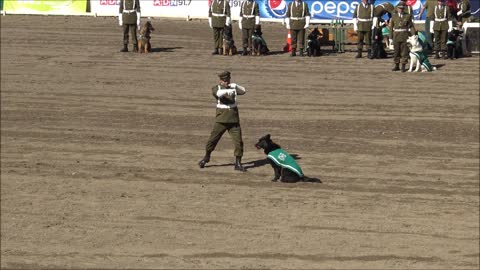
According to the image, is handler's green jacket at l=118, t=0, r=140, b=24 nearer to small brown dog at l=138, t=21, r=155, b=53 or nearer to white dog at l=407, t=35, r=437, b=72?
small brown dog at l=138, t=21, r=155, b=53

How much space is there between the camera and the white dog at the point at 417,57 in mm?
28906

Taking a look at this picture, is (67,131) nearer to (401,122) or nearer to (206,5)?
(401,122)

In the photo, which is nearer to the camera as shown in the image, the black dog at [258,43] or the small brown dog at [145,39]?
the black dog at [258,43]

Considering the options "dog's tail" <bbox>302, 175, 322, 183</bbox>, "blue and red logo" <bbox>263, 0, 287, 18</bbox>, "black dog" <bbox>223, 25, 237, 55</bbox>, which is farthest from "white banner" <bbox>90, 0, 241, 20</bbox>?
"dog's tail" <bbox>302, 175, 322, 183</bbox>

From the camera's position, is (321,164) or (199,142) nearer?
(321,164)

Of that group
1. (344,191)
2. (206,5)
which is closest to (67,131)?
(344,191)

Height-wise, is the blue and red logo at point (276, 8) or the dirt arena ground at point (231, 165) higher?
the blue and red logo at point (276, 8)

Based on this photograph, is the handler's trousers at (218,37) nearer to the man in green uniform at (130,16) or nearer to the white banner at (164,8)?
the man in green uniform at (130,16)

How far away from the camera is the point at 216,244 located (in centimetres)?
Answer: 1522

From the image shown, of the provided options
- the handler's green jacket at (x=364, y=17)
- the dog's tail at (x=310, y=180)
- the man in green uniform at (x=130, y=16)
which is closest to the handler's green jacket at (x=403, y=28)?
the handler's green jacket at (x=364, y=17)

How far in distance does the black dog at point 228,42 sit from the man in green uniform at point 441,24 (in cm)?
544

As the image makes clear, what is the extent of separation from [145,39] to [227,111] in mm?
14660

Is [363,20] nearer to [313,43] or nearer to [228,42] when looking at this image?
[313,43]

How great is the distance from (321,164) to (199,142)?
286cm
